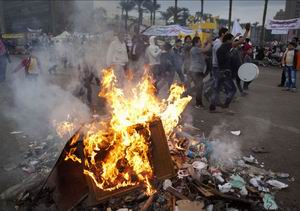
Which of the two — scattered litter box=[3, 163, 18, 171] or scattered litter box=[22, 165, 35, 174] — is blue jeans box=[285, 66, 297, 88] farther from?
scattered litter box=[3, 163, 18, 171]

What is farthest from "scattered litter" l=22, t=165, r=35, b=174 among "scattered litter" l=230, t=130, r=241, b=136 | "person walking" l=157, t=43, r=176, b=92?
"person walking" l=157, t=43, r=176, b=92

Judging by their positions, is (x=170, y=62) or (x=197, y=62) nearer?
(x=197, y=62)

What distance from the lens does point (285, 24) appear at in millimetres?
20750

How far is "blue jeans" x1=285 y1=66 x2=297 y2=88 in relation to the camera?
12.0m

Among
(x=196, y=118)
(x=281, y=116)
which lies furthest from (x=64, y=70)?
(x=281, y=116)

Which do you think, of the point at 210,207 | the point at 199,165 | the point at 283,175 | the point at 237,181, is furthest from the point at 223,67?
the point at 210,207

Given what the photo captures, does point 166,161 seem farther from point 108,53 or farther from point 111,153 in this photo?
point 108,53

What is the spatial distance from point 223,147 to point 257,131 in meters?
1.66

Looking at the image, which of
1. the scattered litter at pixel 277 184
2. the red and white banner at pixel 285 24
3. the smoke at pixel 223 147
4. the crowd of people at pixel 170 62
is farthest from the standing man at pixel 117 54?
the red and white banner at pixel 285 24

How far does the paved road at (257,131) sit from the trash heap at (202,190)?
0.26 meters

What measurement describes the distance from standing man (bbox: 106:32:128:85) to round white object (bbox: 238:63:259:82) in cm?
391

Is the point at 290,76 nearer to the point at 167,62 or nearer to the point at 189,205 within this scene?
the point at 167,62

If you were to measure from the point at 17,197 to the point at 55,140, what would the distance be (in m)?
1.87

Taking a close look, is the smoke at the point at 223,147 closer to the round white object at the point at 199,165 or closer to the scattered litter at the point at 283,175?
the round white object at the point at 199,165
